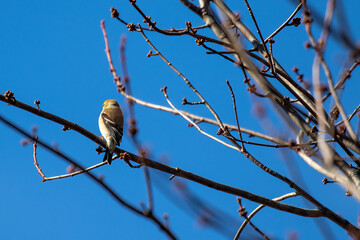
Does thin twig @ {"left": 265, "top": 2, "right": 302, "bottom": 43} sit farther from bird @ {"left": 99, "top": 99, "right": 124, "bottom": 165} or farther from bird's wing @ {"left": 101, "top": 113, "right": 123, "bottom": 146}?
bird's wing @ {"left": 101, "top": 113, "right": 123, "bottom": 146}

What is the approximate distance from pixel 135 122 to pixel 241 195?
194 cm

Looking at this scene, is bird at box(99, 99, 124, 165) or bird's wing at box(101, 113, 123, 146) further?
bird's wing at box(101, 113, 123, 146)

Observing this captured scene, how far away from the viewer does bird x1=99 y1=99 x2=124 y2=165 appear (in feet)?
19.4

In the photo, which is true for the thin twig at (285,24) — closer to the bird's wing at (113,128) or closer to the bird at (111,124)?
the bird at (111,124)

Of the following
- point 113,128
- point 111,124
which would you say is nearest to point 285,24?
point 113,128

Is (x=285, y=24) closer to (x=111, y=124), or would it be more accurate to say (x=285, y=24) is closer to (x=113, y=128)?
(x=113, y=128)

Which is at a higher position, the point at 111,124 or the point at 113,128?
the point at 111,124

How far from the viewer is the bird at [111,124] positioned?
592cm

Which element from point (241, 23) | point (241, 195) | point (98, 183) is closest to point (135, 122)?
point (98, 183)

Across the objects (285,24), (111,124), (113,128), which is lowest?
(285,24)

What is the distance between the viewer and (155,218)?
5.15 feet

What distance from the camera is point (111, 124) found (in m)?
6.67

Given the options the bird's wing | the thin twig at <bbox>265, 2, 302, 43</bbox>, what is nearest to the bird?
the bird's wing

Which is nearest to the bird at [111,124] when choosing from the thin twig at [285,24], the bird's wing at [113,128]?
the bird's wing at [113,128]
